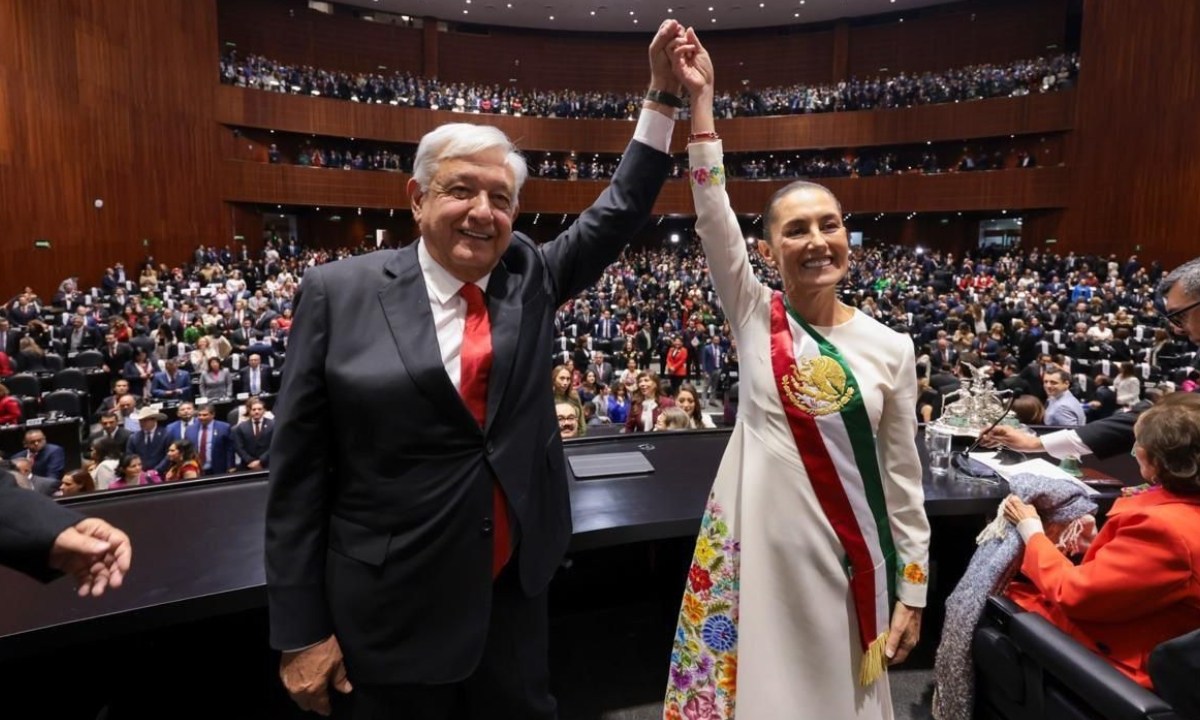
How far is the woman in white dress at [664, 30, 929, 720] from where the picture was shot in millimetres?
1442

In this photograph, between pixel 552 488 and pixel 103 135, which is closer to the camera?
pixel 552 488

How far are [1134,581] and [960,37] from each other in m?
25.7

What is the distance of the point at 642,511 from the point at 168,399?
7607mm

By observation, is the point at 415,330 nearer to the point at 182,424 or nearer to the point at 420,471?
the point at 420,471

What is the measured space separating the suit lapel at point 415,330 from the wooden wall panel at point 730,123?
17.9 meters

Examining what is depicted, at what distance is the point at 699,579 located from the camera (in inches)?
61.7

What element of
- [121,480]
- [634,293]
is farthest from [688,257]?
[121,480]

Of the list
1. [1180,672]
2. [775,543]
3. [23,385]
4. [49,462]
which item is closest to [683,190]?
[23,385]

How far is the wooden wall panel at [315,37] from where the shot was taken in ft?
68.5

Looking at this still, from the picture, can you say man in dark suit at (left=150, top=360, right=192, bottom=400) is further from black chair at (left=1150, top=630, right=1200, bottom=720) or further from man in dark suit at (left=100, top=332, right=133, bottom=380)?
black chair at (left=1150, top=630, right=1200, bottom=720)

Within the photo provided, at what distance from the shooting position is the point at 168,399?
314 inches

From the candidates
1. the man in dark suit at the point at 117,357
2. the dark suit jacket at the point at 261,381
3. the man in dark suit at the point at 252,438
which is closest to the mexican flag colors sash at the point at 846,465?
the man in dark suit at the point at 252,438

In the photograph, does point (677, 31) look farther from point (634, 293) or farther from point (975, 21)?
point (975, 21)

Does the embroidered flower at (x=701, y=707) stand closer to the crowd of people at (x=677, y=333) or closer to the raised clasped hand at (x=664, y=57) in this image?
the raised clasped hand at (x=664, y=57)
